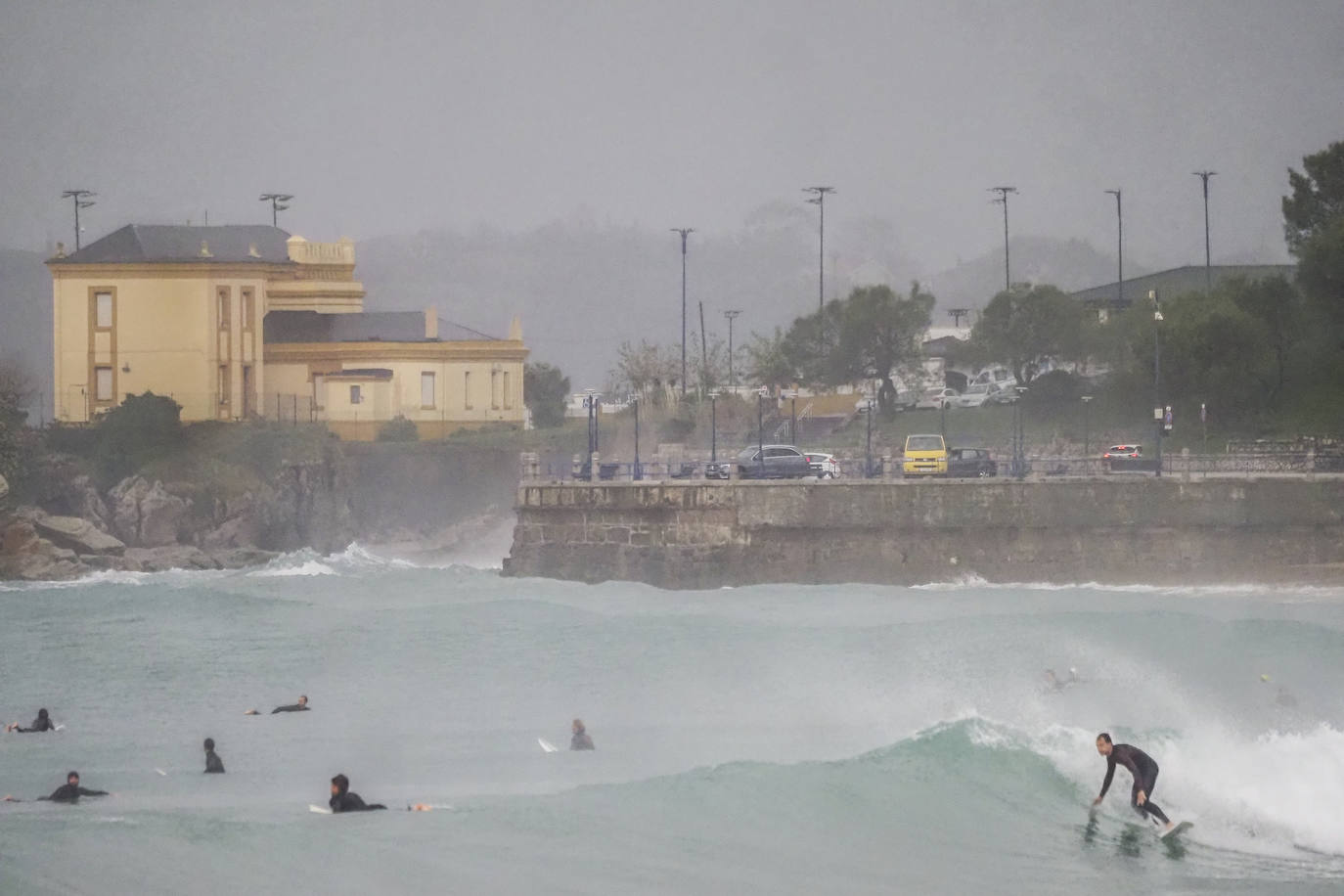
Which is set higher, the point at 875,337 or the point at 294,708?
the point at 875,337

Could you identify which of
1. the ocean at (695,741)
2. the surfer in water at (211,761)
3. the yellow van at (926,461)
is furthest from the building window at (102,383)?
the surfer in water at (211,761)

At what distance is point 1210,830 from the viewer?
23.4m

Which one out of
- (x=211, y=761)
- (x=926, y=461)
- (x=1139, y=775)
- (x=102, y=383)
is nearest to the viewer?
(x=1139, y=775)

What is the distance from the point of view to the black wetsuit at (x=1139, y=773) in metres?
23.3

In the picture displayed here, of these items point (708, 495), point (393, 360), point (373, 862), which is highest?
point (393, 360)

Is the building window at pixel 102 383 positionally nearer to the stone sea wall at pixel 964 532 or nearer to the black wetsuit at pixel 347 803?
the stone sea wall at pixel 964 532

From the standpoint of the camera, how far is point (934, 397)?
91125 mm

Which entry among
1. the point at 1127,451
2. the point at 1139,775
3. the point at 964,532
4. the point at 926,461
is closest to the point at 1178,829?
the point at 1139,775

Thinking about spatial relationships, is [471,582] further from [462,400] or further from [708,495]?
[462,400]

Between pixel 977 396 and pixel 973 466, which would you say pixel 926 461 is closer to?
pixel 973 466

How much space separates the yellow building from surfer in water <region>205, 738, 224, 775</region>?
168 ft

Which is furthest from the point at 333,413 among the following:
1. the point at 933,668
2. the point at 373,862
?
the point at 373,862

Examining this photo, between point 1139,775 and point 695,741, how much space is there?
8.29 m

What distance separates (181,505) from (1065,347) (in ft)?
123
